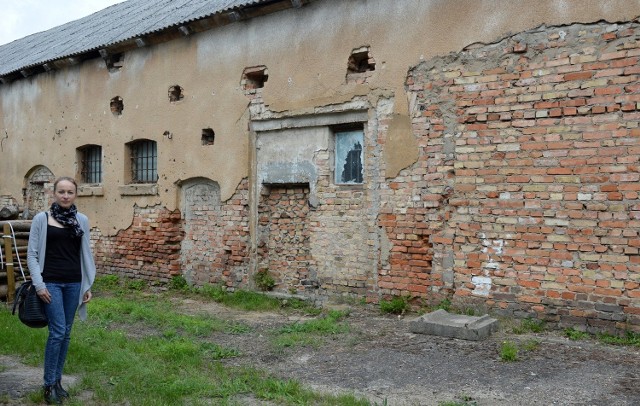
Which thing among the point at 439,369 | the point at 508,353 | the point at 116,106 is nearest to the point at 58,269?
the point at 439,369

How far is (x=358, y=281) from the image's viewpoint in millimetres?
8727

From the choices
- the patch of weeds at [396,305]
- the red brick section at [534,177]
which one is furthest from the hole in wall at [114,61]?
the patch of weeds at [396,305]

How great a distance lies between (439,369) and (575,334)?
1.99 m

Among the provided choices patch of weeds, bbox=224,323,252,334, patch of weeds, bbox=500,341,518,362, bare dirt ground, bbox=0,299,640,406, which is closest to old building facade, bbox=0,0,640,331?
bare dirt ground, bbox=0,299,640,406

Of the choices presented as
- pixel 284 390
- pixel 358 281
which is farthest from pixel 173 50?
pixel 284 390

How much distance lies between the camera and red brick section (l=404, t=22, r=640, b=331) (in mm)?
6547

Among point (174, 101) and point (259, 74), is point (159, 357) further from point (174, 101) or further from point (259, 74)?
point (174, 101)

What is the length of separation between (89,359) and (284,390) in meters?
2.20

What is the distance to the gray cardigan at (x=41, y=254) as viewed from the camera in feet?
15.0

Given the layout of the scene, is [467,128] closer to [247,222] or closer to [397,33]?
[397,33]

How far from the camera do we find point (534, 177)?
23.2 ft

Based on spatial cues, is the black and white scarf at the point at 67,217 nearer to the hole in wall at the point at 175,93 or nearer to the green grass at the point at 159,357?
the green grass at the point at 159,357

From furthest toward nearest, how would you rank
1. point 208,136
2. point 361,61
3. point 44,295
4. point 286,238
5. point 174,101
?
Result: point 174,101, point 208,136, point 286,238, point 361,61, point 44,295

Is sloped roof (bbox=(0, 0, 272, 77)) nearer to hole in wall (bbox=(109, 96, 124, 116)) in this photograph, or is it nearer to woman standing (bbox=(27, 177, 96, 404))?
hole in wall (bbox=(109, 96, 124, 116))
